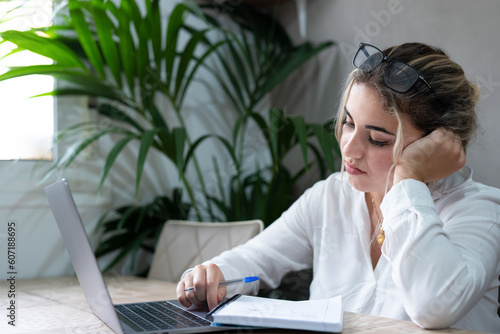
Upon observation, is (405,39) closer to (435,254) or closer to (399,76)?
(399,76)

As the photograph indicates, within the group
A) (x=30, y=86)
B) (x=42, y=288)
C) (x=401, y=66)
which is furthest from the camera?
(x=30, y=86)

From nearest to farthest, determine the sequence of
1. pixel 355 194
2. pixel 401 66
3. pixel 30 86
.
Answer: pixel 401 66 < pixel 355 194 < pixel 30 86

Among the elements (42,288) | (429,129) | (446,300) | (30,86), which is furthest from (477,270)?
(30,86)

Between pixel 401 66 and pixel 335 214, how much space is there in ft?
1.40

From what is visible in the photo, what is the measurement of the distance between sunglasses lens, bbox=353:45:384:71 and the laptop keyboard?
25.8 inches

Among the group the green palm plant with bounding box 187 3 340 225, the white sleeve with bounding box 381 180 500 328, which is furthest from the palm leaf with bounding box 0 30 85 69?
the white sleeve with bounding box 381 180 500 328

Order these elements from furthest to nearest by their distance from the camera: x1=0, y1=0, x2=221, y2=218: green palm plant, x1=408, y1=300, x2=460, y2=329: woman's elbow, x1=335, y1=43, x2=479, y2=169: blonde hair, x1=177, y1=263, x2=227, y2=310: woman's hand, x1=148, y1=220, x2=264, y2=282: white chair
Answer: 1. x1=0, y1=0, x2=221, y2=218: green palm plant
2. x1=148, y1=220, x2=264, y2=282: white chair
3. x1=335, y1=43, x2=479, y2=169: blonde hair
4. x1=177, y1=263, x2=227, y2=310: woman's hand
5. x1=408, y1=300, x2=460, y2=329: woman's elbow

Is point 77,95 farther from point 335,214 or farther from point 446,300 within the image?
point 446,300

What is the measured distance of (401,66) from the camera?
106 cm

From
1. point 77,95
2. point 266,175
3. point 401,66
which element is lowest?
point 266,175

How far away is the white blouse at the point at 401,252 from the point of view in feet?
2.84

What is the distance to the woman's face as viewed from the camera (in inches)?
42.6

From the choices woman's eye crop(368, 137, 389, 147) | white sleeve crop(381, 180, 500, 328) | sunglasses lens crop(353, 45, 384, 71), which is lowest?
white sleeve crop(381, 180, 500, 328)

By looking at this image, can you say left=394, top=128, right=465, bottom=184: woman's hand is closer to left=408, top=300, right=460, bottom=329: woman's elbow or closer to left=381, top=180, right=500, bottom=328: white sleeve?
left=381, top=180, right=500, bottom=328: white sleeve
